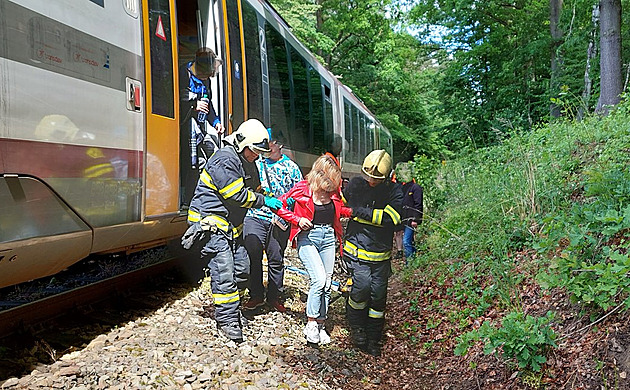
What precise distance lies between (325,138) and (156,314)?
22.0 ft

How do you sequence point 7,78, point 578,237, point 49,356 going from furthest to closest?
point 578,237 < point 49,356 < point 7,78

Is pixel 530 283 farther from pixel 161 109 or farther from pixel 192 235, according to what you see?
pixel 161 109

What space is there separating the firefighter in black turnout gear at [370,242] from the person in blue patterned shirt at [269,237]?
72 cm

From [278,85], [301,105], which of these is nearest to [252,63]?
[278,85]

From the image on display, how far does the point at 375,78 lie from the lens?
23.2 m

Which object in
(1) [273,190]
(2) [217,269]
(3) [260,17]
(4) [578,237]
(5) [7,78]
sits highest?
(3) [260,17]

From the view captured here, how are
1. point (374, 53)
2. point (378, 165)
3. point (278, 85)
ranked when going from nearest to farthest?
1. point (378, 165)
2. point (278, 85)
3. point (374, 53)

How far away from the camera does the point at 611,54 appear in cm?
912

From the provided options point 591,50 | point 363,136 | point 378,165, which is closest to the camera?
point 378,165

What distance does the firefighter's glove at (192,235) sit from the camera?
4.19 m

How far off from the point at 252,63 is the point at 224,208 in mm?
2717

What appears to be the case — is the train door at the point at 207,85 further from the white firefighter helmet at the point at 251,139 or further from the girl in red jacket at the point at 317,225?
the girl in red jacket at the point at 317,225

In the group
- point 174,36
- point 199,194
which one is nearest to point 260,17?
point 174,36

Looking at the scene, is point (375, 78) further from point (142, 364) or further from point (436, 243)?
point (142, 364)
